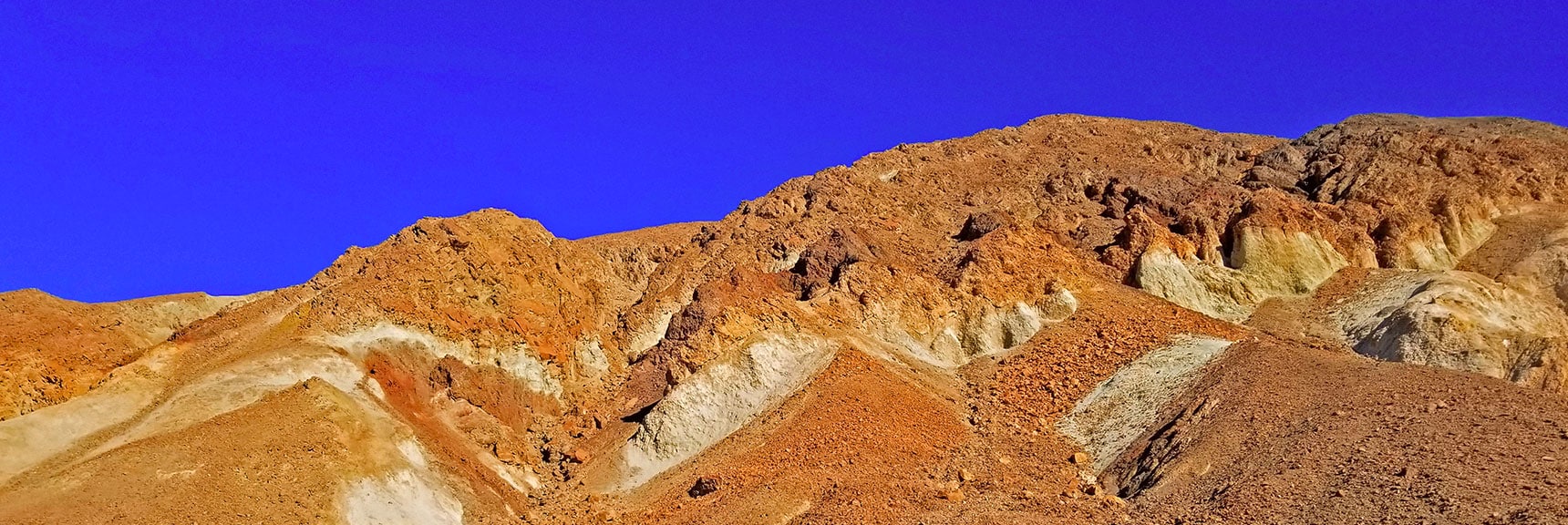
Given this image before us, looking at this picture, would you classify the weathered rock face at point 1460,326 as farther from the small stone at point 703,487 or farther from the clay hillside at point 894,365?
the small stone at point 703,487

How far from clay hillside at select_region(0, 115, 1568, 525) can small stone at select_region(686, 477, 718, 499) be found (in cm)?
11

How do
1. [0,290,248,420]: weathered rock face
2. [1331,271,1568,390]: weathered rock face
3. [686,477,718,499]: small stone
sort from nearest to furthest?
[686,477,718,499]: small stone → [0,290,248,420]: weathered rock face → [1331,271,1568,390]: weathered rock face

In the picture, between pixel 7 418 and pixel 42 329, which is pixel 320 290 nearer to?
pixel 42 329

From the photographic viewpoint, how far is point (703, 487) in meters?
21.4

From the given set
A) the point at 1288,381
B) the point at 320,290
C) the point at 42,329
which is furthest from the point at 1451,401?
the point at 42,329

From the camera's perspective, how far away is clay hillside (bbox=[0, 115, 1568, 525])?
18.4m

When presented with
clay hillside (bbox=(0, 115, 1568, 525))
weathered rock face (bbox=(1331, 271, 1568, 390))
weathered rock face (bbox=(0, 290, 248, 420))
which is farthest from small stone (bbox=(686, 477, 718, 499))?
weathered rock face (bbox=(1331, 271, 1568, 390))

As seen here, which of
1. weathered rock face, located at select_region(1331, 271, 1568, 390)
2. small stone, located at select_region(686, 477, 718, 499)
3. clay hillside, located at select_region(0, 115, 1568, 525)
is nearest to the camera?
clay hillside, located at select_region(0, 115, 1568, 525)

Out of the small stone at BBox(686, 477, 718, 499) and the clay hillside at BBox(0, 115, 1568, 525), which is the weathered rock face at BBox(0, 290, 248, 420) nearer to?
the clay hillside at BBox(0, 115, 1568, 525)

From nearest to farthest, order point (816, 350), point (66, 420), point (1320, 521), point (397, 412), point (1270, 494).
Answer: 1. point (1320, 521)
2. point (1270, 494)
3. point (66, 420)
4. point (397, 412)
5. point (816, 350)

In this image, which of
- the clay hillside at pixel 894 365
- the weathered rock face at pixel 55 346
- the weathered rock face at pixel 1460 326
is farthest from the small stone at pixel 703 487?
the weathered rock face at pixel 1460 326

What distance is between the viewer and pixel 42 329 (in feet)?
78.3

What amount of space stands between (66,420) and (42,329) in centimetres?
412

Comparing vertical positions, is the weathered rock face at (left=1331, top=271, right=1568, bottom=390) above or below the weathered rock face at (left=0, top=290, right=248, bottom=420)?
below
